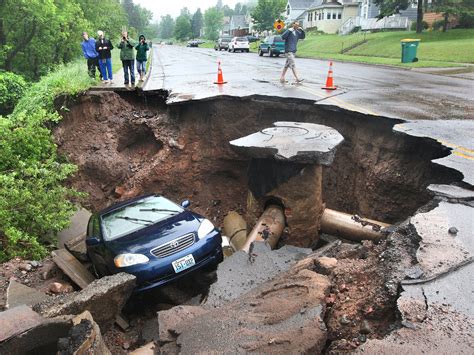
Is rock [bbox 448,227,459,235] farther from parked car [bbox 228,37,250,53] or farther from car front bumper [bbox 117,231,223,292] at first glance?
parked car [bbox 228,37,250,53]

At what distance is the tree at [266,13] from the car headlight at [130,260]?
2504 inches

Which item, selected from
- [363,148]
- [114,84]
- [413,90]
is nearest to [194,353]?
[363,148]

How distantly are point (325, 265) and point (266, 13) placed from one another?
65.2 metres

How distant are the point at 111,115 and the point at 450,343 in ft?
34.9

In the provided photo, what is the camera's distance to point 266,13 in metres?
64.0

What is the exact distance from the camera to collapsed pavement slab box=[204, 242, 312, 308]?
5418 millimetres

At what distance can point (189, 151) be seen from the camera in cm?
1167

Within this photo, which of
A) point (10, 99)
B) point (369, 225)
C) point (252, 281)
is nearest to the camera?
point (252, 281)

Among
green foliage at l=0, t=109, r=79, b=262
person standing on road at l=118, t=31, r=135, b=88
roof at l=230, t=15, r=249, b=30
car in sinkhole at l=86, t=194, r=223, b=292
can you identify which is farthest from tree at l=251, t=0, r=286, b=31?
car in sinkhole at l=86, t=194, r=223, b=292

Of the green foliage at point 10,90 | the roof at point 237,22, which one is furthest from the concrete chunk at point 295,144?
the roof at point 237,22

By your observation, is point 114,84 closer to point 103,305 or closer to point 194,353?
point 103,305

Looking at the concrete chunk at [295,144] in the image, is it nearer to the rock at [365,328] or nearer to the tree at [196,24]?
the rock at [365,328]

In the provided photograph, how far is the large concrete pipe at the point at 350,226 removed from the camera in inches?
297

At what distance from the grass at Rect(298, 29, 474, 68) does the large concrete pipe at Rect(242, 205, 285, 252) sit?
1859 centimetres
